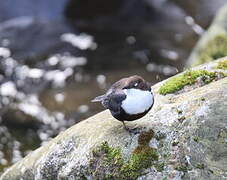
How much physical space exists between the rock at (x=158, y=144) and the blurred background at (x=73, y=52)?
13.5 ft

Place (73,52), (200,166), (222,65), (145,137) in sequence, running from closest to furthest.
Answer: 1. (200,166)
2. (145,137)
3. (222,65)
4. (73,52)

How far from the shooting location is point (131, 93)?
4.19 metres

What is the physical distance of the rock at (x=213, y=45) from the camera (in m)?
9.62

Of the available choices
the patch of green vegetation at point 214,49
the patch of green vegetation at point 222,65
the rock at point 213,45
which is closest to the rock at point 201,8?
the rock at point 213,45

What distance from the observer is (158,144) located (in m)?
4.19

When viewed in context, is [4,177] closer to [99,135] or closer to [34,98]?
[99,135]

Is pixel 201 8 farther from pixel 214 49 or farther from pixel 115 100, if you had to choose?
pixel 115 100

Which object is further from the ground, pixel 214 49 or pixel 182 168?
pixel 182 168

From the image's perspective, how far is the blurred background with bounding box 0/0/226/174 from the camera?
980cm

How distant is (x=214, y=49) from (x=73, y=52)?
3.61 metres

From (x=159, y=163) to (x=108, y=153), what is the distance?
0.49m

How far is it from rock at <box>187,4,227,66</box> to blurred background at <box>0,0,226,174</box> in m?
0.89

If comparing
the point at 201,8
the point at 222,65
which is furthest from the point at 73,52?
the point at 222,65

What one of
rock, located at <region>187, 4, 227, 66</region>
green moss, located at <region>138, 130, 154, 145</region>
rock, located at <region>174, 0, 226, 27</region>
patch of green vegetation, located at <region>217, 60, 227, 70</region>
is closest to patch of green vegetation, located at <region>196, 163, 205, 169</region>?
green moss, located at <region>138, 130, 154, 145</region>
